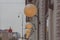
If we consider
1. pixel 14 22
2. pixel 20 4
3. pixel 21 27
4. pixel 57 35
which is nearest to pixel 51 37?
pixel 57 35

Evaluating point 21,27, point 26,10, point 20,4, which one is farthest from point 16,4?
point 26,10

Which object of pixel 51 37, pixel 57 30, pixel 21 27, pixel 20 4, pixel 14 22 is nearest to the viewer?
pixel 57 30

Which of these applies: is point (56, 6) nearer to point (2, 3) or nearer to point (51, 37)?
point (51, 37)

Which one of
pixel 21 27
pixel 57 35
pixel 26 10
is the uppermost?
pixel 26 10

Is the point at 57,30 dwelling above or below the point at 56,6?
below

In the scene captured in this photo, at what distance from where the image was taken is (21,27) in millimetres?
13148

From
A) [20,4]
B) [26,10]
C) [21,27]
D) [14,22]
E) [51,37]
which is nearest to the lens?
[51,37]

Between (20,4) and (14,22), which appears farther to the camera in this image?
(20,4)

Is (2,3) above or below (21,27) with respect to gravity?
above

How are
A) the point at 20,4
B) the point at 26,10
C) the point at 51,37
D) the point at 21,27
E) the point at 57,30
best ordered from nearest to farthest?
1. the point at 57,30
2. the point at 51,37
3. the point at 26,10
4. the point at 21,27
5. the point at 20,4

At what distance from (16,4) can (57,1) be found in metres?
12.9

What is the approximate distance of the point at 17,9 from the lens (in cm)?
1492

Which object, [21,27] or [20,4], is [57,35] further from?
[20,4]

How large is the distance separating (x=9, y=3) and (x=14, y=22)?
2.29 m
